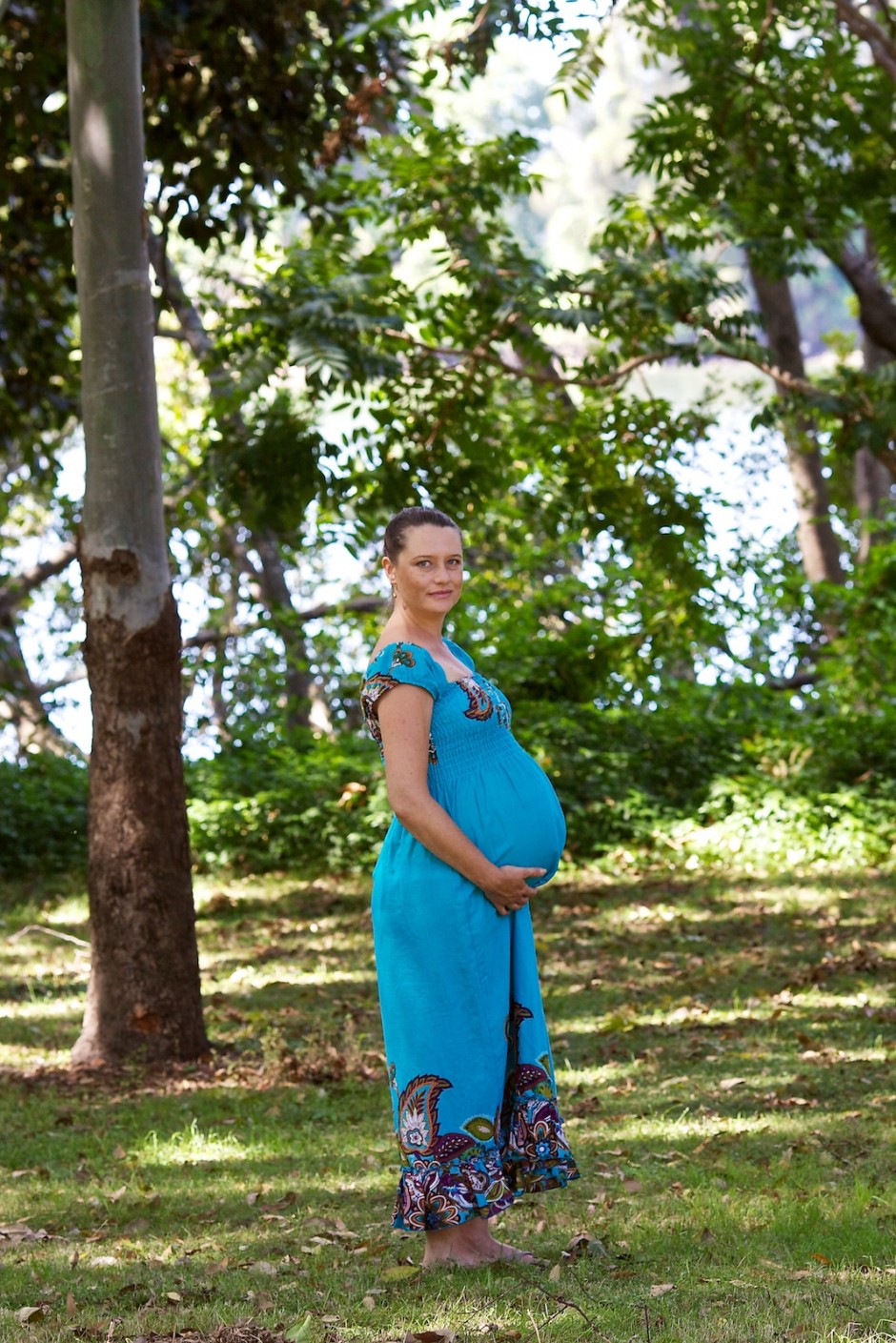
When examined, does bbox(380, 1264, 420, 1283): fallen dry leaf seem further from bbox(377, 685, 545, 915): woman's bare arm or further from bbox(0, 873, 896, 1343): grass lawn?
bbox(377, 685, 545, 915): woman's bare arm

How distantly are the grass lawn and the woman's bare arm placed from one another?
990 mm

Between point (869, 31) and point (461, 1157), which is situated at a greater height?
point (869, 31)

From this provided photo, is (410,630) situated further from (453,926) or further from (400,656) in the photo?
(453,926)

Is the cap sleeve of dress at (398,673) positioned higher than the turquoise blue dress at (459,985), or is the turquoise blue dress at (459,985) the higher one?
the cap sleeve of dress at (398,673)

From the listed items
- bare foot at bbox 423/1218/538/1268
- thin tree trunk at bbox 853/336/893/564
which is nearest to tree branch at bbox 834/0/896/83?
thin tree trunk at bbox 853/336/893/564

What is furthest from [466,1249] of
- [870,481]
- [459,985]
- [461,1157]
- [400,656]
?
[870,481]

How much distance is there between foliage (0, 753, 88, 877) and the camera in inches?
534

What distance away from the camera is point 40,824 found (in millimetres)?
13773

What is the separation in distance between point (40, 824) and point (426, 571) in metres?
10.4

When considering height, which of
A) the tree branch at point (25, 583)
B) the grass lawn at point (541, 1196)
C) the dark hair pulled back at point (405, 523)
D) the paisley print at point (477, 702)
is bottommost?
the grass lawn at point (541, 1196)

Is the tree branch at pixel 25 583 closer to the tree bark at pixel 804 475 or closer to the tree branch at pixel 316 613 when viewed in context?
the tree branch at pixel 316 613

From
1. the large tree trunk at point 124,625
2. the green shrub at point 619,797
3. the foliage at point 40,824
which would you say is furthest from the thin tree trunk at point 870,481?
the large tree trunk at point 124,625

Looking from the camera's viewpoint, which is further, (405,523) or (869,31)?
(869,31)

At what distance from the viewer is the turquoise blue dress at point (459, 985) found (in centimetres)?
399
